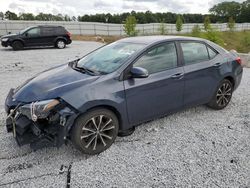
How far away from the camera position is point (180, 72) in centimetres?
350

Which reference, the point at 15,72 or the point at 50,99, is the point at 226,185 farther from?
the point at 15,72

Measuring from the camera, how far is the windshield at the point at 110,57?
10.5 feet

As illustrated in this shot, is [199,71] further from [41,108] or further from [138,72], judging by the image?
[41,108]

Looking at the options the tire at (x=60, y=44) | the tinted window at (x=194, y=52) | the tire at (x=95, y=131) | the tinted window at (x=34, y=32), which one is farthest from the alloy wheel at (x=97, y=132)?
the tire at (x=60, y=44)

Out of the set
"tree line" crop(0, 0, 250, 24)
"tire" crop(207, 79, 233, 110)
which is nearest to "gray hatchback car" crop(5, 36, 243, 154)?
"tire" crop(207, 79, 233, 110)

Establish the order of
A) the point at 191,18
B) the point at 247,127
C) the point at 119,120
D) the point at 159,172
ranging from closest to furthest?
the point at 159,172 < the point at 119,120 < the point at 247,127 < the point at 191,18

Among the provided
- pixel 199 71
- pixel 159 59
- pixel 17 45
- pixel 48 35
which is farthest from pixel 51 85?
pixel 48 35

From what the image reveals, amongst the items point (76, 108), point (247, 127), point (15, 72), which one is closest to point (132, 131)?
point (76, 108)

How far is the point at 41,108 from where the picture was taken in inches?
104

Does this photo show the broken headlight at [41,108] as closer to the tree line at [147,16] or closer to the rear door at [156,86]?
the rear door at [156,86]

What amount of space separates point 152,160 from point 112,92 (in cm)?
102

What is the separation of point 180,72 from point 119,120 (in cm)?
126

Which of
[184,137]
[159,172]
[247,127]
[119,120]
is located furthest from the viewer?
[247,127]

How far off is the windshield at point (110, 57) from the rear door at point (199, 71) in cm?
90
